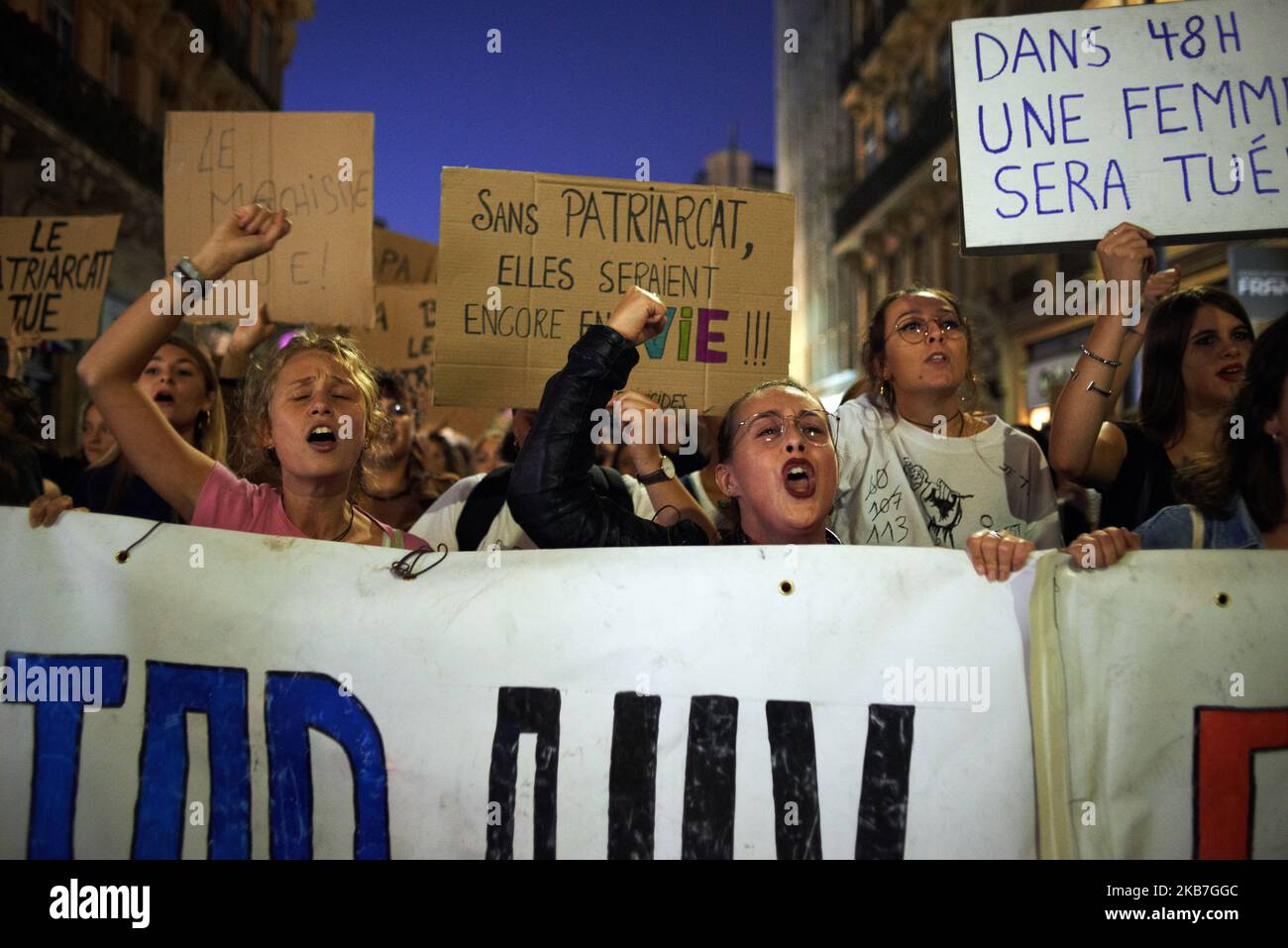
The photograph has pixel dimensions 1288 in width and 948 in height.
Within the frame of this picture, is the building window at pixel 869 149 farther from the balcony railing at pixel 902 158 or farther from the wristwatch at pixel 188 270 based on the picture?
the wristwatch at pixel 188 270

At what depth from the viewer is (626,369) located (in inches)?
94.1

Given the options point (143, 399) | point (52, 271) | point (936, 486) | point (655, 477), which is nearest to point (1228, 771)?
point (936, 486)

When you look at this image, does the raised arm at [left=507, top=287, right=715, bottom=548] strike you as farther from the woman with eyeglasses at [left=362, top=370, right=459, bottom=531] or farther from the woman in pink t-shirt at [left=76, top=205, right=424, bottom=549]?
the woman with eyeglasses at [left=362, top=370, right=459, bottom=531]

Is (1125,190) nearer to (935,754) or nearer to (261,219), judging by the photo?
(935,754)

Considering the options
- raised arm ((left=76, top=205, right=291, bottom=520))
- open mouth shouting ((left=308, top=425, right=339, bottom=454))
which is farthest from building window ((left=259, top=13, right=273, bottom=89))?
open mouth shouting ((left=308, top=425, right=339, bottom=454))

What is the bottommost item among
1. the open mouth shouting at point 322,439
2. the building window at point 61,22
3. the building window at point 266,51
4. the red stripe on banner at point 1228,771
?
the red stripe on banner at point 1228,771

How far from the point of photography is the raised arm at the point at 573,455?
7.47ft

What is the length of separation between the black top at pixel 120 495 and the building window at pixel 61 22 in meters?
11.8

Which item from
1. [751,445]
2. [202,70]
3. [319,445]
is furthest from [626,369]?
[202,70]

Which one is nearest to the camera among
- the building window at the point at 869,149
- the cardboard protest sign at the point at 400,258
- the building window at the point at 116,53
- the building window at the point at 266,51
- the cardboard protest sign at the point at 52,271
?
the cardboard protest sign at the point at 52,271

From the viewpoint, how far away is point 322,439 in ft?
7.93

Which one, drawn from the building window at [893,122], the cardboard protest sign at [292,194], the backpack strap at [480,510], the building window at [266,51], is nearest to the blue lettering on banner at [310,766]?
the backpack strap at [480,510]

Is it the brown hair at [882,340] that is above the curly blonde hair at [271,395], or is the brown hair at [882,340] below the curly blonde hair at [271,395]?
above

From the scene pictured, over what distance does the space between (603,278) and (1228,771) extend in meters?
2.12
